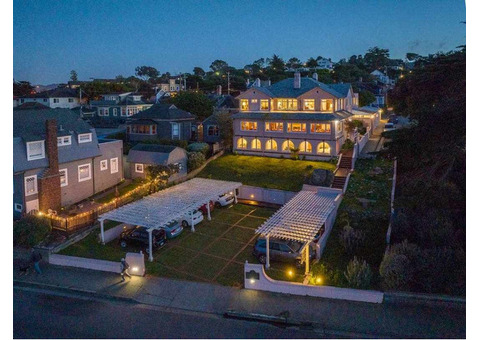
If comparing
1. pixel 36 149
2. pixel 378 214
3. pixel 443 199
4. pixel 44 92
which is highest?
pixel 44 92

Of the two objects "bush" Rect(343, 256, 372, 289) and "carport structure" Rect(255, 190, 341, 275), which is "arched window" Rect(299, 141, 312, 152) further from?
"bush" Rect(343, 256, 372, 289)

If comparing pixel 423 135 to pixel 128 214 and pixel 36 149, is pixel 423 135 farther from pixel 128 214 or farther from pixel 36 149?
pixel 36 149

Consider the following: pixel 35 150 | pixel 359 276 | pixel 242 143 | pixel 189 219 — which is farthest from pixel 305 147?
pixel 35 150

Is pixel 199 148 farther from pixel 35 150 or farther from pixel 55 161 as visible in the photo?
pixel 35 150

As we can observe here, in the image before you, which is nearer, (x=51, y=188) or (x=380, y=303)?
(x=380, y=303)

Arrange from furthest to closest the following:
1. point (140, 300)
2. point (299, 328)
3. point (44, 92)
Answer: point (44, 92) → point (140, 300) → point (299, 328)

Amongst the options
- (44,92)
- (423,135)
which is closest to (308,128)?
(423,135)

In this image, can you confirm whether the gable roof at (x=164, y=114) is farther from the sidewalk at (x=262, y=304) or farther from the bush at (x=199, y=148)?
the sidewalk at (x=262, y=304)

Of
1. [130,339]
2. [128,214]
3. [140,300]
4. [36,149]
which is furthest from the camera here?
[36,149]
